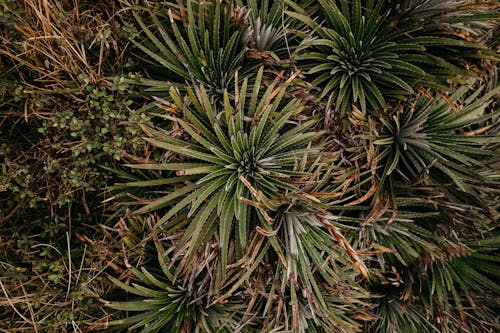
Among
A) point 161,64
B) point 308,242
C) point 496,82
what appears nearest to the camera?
point 308,242

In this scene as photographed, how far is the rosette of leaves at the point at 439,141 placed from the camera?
1.85 metres

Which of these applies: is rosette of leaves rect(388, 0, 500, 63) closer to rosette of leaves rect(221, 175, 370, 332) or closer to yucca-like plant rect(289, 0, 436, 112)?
yucca-like plant rect(289, 0, 436, 112)

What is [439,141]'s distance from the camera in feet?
6.12

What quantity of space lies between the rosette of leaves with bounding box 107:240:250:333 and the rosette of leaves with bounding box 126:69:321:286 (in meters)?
0.22

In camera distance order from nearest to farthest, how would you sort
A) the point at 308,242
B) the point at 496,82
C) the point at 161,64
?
the point at 308,242, the point at 161,64, the point at 496,82

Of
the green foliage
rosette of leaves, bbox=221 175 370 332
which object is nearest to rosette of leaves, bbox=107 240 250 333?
the green foliage

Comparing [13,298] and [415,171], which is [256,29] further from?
[13,298]

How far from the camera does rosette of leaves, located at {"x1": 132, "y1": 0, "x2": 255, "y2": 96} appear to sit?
1.72 m

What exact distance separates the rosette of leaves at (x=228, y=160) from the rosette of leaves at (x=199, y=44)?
13cm

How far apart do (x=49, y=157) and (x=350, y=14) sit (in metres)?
1.63

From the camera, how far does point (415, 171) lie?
1977 millimetres

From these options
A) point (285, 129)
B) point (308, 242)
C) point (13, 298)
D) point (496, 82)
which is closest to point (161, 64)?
point (285, 129)

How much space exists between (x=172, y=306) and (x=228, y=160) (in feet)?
2.45

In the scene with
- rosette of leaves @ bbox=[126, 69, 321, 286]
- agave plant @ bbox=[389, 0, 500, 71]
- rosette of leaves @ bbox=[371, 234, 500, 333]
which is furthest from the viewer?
rosette of leaves @ bbox=[371, 234, 500, 333]
